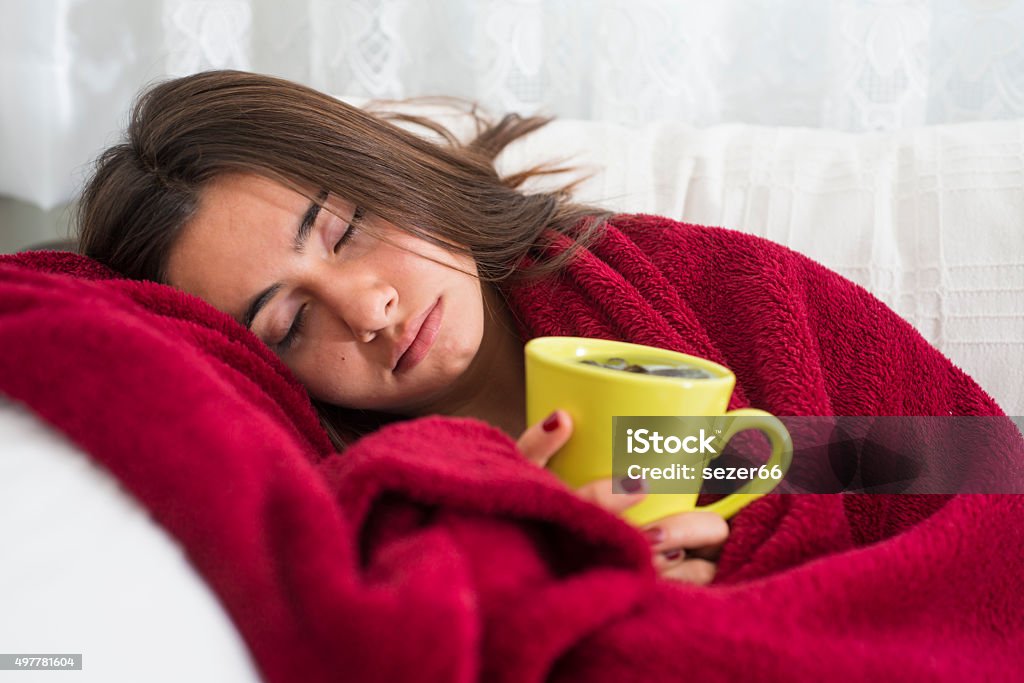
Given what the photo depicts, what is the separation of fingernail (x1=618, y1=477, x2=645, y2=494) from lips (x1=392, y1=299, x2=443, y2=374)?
0.30 m

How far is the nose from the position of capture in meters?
0.75

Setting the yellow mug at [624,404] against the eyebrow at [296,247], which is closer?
the yellow mug at [624,404]

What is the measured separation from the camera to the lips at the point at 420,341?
31.0 inches

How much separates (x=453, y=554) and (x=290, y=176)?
478 mm

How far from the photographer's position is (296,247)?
2.55 ft

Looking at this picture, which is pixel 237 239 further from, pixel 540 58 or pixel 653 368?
pixel 540 58

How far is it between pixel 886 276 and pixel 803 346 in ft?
0.85

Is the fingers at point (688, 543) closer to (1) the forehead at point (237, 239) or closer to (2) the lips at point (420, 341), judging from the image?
(2) the lips at point (420, 341)

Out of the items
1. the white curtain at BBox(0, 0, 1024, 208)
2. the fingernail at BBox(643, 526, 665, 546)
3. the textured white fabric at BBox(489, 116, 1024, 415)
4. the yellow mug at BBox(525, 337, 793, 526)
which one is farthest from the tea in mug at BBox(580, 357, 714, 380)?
the white curtain at BBox(0, 0, 1024, 208)

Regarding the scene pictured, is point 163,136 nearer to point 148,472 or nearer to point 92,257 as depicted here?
point 92,257

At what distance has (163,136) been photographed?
2.84ft

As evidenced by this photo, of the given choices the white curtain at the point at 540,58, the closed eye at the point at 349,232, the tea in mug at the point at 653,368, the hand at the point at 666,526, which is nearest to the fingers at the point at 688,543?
the hand at the point at 666,526

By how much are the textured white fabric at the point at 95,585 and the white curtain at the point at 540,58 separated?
1026 mm

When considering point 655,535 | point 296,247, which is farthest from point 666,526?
point 296,247
